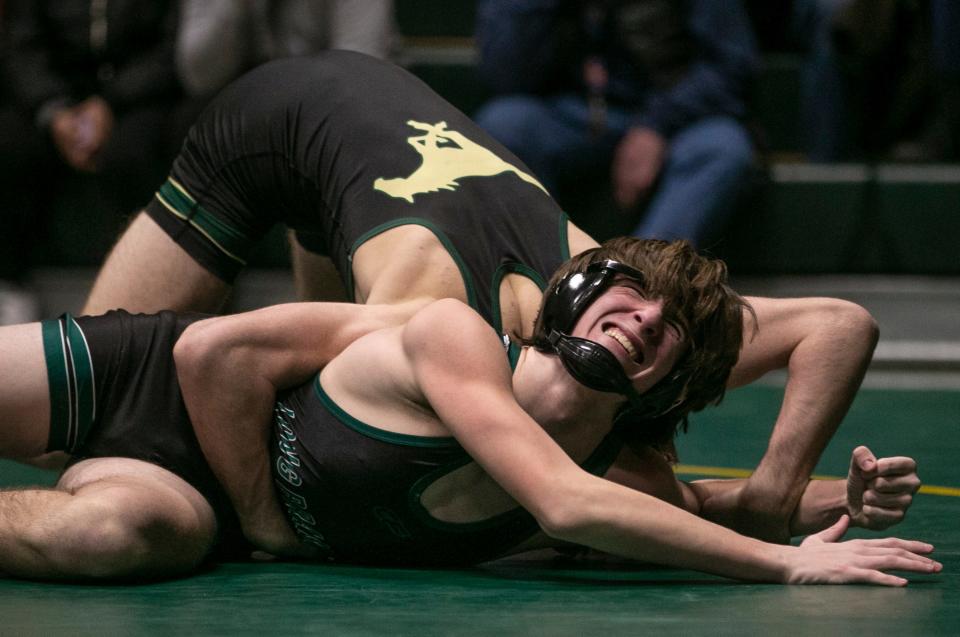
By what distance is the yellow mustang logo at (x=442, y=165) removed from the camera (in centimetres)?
301

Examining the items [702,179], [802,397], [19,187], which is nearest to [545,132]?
[702,179]

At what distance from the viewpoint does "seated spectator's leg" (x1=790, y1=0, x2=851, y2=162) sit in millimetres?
5352

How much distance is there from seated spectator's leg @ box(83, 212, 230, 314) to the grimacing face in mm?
1150

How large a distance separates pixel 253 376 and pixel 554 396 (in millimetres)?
478

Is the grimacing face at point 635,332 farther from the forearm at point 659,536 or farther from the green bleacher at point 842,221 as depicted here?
the green bleacher at point 842,221

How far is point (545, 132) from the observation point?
203 inches

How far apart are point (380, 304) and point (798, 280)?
294cm

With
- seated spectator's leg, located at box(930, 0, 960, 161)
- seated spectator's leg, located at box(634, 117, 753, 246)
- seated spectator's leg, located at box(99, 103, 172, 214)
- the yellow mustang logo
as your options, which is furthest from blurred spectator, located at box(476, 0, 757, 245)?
the yellow mustang logo

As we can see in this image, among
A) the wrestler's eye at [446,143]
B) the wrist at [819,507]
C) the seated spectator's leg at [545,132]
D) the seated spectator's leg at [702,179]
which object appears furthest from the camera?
the seated spectator's leg at [545,132]

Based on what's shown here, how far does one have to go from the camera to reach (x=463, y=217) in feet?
9.55

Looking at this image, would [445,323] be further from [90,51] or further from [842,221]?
[90,51]

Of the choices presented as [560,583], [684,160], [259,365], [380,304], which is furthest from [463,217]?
[684,160]

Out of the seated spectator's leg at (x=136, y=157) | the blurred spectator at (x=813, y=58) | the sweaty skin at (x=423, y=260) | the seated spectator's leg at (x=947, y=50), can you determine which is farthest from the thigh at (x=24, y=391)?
the seated spectator's leg at (x=947, y=50)

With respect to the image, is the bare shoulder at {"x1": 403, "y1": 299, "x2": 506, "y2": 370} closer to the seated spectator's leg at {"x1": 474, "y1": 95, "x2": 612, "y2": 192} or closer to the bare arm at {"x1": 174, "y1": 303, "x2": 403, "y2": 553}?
the bare arm at {"x1": 174, "y1": 303, "x2": 403, "y2": 553}
